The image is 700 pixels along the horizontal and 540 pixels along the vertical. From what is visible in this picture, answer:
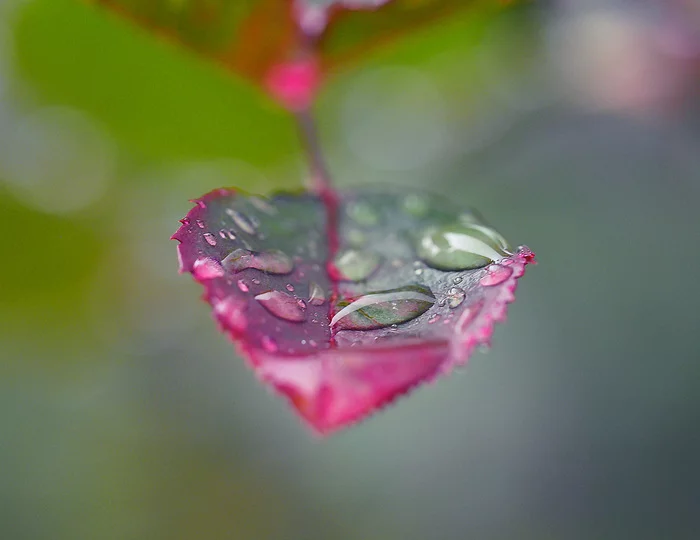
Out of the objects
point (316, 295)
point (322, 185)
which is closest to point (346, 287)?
point (316, 295)

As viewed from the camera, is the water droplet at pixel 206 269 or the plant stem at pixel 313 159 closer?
the water droplet at pixel 206 269

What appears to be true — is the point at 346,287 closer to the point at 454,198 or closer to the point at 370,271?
the point at 370,271

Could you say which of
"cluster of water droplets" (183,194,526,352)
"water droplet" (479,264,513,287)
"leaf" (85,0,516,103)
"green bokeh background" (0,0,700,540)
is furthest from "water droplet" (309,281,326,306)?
"green bokeh background" (0,0,700,540)

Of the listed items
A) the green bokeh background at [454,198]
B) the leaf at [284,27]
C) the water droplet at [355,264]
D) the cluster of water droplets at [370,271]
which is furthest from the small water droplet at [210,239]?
the green bokeh background at [454,198]

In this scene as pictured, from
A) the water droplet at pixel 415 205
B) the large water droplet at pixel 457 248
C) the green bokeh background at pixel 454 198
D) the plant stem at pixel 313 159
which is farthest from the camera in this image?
the green bokeh background at pixel 454 198

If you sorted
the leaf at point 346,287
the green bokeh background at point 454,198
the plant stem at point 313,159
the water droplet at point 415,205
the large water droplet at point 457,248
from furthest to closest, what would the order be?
the green bokeh background at point 454,198 → the plant stem at point 313,159 → the water droplet at point 415,205 → the large water droplet at point 457,248 → the leaf at point 346,287

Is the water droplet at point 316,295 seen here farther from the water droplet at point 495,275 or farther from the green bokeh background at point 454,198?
the green bokeh background at point 454,198

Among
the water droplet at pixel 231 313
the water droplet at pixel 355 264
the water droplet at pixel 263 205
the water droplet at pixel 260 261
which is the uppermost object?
the water droplet at pixel 263 205
